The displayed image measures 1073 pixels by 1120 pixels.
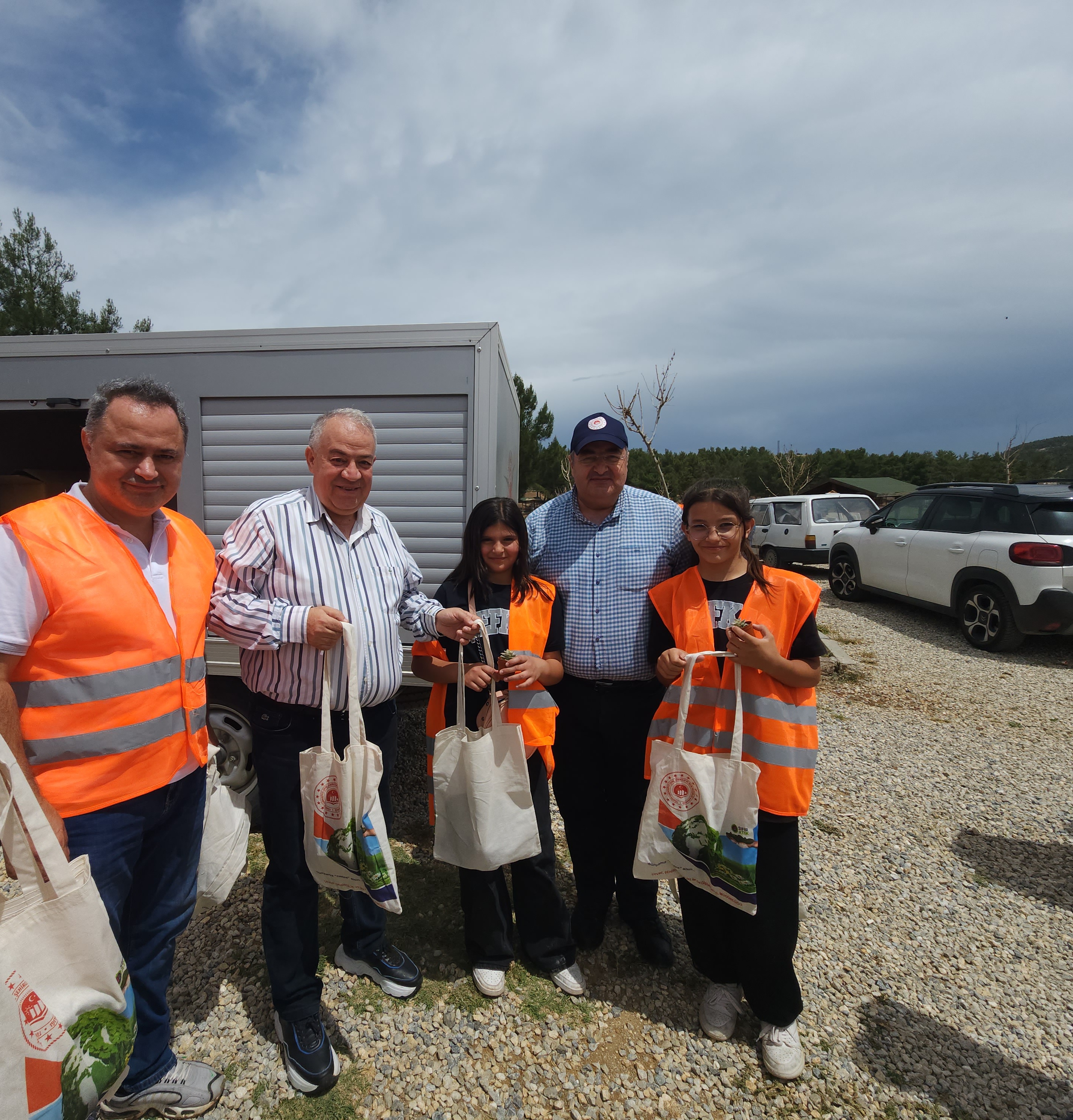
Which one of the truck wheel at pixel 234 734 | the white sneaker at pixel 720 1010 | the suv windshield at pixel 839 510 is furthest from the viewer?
the suv windshield at pixel 839 510

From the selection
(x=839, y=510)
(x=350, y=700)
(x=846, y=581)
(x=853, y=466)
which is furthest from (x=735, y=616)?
(x=853, y=466)

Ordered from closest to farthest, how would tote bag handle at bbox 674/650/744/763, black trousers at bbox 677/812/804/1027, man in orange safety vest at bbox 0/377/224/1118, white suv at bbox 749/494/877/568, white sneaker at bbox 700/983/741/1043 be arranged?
man in orange safety vest at bbox 0/377/224/1118, tote bag handle at bbox 674/650/744/763, black trousers at bbox 677/812/804/1027, white sneaker at bbox 700/983/741/1043, white suv at bbox 749/494/877/568

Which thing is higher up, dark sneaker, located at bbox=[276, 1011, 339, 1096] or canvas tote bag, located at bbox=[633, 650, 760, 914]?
canvas tote bag, located at bbox=[633, 650, 760, 914]

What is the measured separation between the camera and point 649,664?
89.6 inches

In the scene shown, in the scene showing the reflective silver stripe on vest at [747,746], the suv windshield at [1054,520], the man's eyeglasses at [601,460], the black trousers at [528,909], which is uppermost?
the man's eyeglasses at [601,460]

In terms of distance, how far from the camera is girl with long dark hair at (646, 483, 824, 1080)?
1876 mm

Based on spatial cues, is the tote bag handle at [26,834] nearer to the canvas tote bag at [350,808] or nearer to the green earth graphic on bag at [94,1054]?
the green earth graphic on bag at [94,1054]

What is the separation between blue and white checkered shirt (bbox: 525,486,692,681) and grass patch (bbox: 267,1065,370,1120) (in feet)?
5.08

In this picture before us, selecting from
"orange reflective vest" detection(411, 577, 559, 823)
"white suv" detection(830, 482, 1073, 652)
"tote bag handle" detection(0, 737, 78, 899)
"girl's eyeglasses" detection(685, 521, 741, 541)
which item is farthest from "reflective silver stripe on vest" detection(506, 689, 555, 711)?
"white suv" detection(830, 482, 1073, 652)

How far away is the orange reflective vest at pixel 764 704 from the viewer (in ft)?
6.15

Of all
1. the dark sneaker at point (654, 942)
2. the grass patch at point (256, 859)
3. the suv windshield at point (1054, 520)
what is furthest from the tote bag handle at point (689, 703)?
the suv windshield at point (1054, 520)

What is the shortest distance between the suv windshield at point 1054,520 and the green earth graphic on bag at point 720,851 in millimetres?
7169

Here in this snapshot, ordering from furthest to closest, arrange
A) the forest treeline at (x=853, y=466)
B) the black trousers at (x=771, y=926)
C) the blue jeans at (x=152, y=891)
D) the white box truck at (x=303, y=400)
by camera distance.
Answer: the forest treeline at (x=853, y=466) → the white box truck at (x=303, y=400) → the black trousers at (x=771, y=926) → the blue jeans at (x=152, y=891)

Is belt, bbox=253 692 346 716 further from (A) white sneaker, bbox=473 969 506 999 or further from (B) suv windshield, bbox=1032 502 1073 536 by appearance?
(B) suv windshield, bbox=1032 502 1073 536
